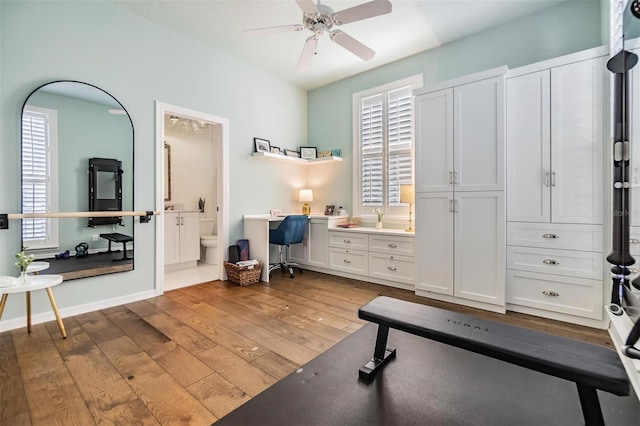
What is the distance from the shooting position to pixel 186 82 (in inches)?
140

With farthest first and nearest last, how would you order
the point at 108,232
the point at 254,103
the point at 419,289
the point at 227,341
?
the point at 254,103 → the point at 419,289 → the point at 108,232 → the point at 227,341

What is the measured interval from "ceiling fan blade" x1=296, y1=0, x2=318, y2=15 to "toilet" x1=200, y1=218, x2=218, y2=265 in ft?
12.7

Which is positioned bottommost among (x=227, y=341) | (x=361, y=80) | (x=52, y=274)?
(x=227, y=341)

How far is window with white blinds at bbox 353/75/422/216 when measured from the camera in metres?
4.07

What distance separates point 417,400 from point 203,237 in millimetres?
4735

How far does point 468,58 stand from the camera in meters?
3.55

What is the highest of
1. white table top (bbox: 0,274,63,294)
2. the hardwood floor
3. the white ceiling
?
the white ceiling

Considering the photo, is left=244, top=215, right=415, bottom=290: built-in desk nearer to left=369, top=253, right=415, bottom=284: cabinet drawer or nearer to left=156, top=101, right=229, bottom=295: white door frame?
left=369, top=253, right=415, bottom=284: cabinet drawer

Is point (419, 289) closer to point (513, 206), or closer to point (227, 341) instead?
point (513, 206)

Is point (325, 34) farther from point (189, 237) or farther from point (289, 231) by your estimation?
point (189, 237)

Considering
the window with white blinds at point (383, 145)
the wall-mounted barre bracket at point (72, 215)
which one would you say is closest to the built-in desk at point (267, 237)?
the window with white blinds at point (383, 145)

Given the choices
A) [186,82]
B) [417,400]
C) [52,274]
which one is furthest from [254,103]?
[417,400]

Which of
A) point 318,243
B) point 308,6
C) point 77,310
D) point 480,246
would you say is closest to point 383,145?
point 318,243

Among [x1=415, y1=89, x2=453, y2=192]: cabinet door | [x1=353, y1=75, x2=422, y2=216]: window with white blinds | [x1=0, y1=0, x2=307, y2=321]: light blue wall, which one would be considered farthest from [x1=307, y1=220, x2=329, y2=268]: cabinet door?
[x1=415, y1=89, x2=453, y2=192]: cabinet door
